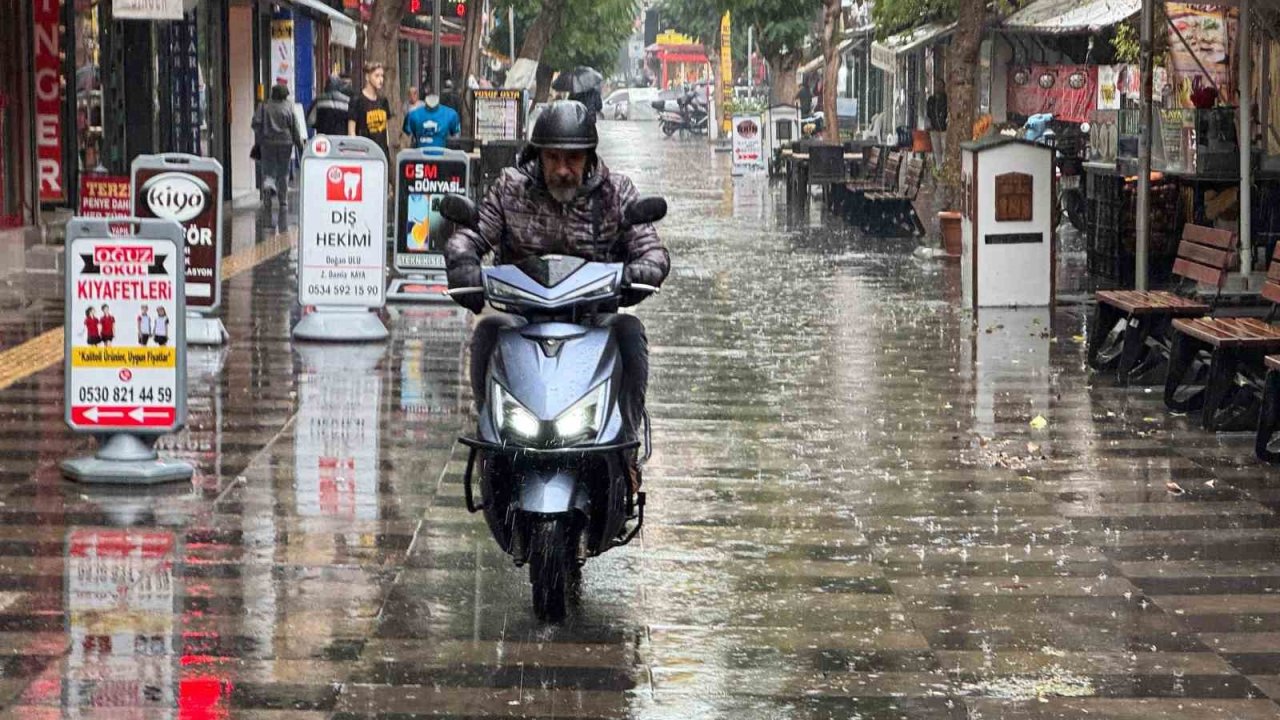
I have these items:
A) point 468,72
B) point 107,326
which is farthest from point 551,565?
point 468,72

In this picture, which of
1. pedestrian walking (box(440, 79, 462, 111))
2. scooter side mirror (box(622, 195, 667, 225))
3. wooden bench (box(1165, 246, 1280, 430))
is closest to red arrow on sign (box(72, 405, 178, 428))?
scooter side mirror (box(622, 195, 667, 225))

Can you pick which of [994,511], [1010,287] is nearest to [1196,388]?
[994,511]

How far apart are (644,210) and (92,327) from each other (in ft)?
10.8

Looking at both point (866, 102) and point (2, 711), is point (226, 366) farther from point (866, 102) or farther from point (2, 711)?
point (866, 102)

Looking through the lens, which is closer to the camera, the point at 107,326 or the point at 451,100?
the point at 107,326

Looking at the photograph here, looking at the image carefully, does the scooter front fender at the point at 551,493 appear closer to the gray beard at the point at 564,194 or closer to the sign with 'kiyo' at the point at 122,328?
the gray beard at the point at 564,194

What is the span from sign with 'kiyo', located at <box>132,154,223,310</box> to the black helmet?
19.7ft

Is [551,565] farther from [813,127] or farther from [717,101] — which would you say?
[717,101]

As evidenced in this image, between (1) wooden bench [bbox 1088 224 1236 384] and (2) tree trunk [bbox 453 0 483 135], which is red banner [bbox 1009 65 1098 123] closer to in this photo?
→ (2) tree trunk [bbox 453 0 483 135]

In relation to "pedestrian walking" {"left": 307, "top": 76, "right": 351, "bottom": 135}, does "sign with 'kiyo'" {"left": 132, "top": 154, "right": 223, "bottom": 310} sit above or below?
below

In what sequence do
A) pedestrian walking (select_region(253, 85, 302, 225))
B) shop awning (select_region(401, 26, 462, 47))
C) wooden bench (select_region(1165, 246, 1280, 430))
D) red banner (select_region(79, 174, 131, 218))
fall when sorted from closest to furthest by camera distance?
wooden bench (select_region(1165, 246, 1280, 430)) → red banner (select_region(79, 174, 131, 218)) → pedestrian walking (select_region(253, 85, 302, 225)) → shop awning (select_region(401, 26, 462, 47))

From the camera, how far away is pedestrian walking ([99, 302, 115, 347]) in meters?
9.14

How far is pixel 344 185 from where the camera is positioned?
14.2m

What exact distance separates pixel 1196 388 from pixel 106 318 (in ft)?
20.1
